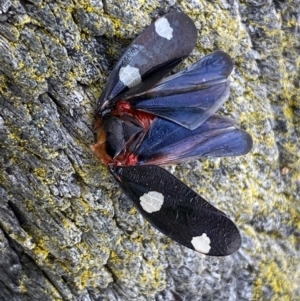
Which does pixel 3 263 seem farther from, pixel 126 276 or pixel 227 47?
pixel 227 47

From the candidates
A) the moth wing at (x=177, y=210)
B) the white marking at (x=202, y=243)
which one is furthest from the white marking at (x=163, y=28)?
the white marking at (x=202, y=243)

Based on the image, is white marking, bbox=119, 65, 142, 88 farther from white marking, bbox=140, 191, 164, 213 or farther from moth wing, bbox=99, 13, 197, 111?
white marking, bbox=140, 191, 164, 213

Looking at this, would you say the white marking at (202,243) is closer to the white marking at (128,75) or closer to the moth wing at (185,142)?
the moth wing at (185,142)

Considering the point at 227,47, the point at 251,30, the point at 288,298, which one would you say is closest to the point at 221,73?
the point at 227,47

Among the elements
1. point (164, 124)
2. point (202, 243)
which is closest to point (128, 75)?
point (164, 124)

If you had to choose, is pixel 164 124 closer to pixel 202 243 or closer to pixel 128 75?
pixel 128 75
